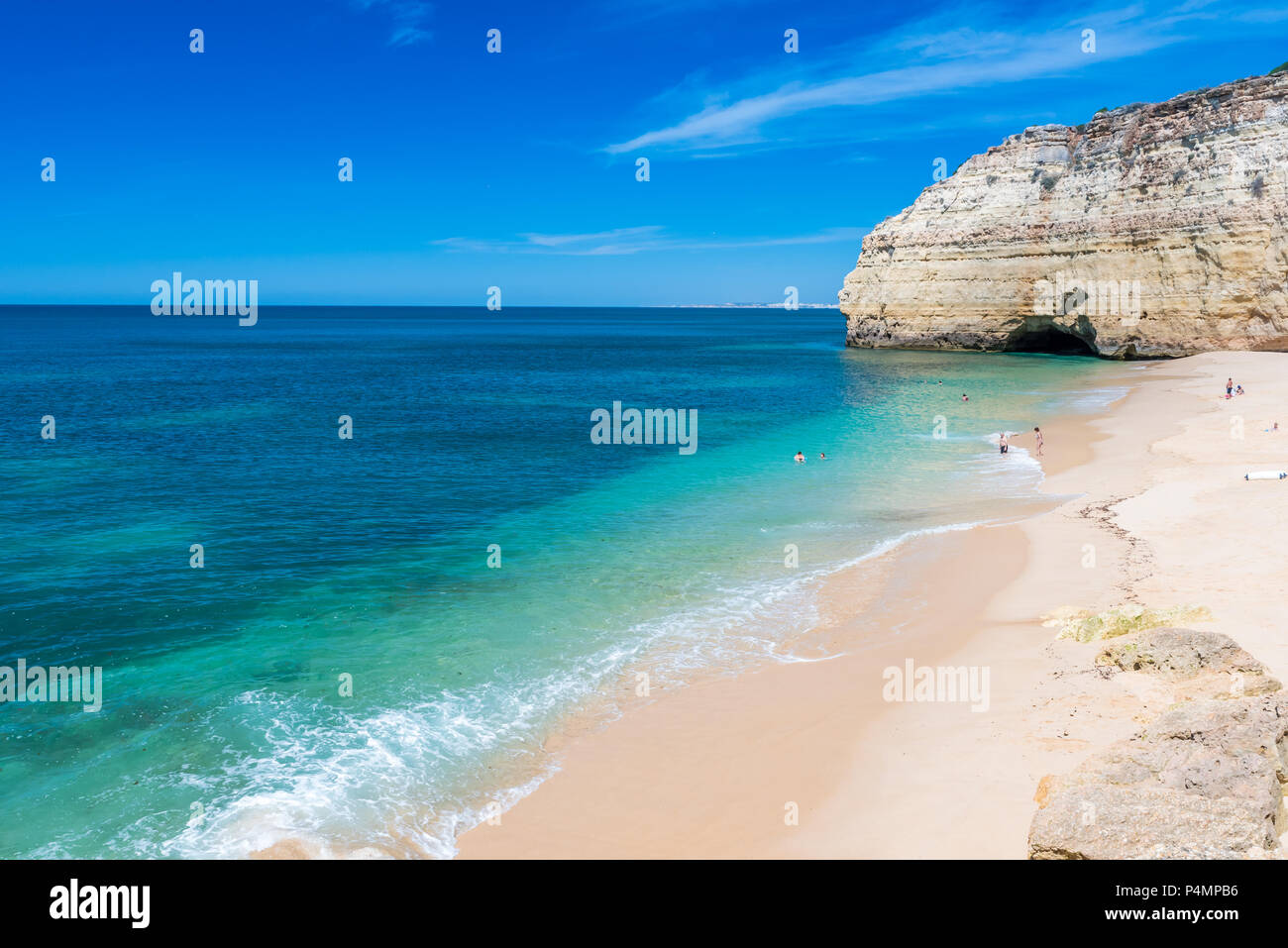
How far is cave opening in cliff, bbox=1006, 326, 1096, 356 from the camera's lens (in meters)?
73.8

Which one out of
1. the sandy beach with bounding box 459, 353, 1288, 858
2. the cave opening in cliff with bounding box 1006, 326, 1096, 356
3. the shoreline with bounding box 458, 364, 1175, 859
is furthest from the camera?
the cave opening in cliff with bounding box 1006, 326, 1096, 356

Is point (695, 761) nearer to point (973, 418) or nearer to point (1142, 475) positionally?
point (1142, 475)

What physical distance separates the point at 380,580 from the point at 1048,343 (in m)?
74.4

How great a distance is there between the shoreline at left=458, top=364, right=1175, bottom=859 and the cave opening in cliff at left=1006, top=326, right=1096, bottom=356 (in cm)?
6565

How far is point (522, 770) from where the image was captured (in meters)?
11.0

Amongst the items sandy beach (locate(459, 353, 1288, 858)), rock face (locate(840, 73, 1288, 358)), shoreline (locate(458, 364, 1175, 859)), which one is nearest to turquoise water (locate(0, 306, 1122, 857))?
shoreline (locate(458, 364, 1175, 859))

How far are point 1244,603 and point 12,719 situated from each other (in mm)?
19786

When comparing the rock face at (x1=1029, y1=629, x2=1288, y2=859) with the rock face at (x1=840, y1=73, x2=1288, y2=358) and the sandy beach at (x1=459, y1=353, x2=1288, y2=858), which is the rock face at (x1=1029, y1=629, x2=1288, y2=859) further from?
the rock face at (x1=840, y1=73, x2=1288, y2=358)

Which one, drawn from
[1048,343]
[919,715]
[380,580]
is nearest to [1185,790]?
[919,715]

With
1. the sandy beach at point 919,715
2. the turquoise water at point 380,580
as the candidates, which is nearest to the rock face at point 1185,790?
the sandy beach at point 919,715

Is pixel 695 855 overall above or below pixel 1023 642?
below

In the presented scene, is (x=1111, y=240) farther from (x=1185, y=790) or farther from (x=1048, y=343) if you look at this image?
(x=1185, y=790)

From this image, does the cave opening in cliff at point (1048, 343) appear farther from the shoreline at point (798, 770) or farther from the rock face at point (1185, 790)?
the rock face at point (1185, 790)
